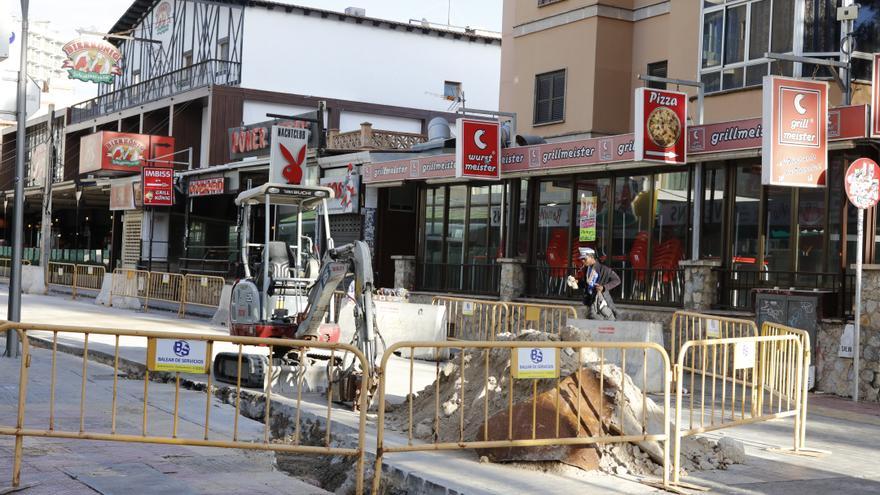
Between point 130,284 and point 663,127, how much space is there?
772 inches

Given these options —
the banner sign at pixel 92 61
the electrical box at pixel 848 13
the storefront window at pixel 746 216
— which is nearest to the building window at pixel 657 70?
the storefront window at pixel 746 216

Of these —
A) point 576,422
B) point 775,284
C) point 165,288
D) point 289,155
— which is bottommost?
point 576,422

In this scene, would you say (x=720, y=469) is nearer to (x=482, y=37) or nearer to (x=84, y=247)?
(x=482, y=37)

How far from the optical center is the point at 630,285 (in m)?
20.6

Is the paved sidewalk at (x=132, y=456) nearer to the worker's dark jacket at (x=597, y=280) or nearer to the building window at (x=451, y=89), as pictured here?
the worker's dark jacket at (x=597, y=280)

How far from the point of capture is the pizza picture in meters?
18.3

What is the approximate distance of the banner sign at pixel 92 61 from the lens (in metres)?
44.9

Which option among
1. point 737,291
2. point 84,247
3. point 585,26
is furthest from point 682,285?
point 84,247

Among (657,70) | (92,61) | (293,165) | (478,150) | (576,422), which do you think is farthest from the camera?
(92,61)

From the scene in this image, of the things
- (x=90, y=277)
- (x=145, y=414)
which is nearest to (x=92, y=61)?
(x=90, y=277)

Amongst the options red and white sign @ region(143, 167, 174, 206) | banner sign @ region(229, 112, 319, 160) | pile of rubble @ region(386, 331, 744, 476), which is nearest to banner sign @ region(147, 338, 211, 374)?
pile of rubble @ region(386, 331, 744, 476)

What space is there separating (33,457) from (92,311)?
2146cm

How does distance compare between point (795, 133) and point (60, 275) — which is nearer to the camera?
point (795, 133)

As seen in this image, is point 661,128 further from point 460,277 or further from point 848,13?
point 460,277
